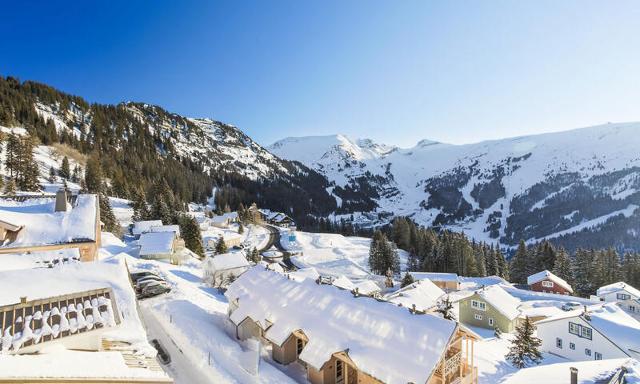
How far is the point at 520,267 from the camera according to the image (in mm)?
82875

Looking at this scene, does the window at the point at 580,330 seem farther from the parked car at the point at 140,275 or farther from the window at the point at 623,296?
the parked car at the point at 140,275

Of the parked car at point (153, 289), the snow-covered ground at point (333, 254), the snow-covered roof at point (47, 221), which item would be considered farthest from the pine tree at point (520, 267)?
the snow-covered roof at point (47, 221)

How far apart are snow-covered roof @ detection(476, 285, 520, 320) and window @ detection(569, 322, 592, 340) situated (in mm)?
9273

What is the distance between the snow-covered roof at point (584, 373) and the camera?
1927 cm

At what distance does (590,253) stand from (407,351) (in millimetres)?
79160

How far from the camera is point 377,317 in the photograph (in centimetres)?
2027

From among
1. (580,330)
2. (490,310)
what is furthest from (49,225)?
(580,330)

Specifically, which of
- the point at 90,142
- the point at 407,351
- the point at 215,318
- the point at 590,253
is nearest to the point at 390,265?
the point at 590,253

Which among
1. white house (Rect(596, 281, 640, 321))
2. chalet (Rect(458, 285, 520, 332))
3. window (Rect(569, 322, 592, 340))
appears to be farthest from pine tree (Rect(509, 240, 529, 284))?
window (Rect(569, 322, 592, 340))

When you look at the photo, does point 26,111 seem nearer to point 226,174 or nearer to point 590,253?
point 226,174

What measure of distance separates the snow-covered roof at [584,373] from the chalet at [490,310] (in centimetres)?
2590

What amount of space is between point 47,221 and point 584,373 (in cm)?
4136

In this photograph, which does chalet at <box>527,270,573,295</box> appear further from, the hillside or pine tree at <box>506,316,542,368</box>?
the hillside

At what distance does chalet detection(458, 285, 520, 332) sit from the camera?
46.8 metres
